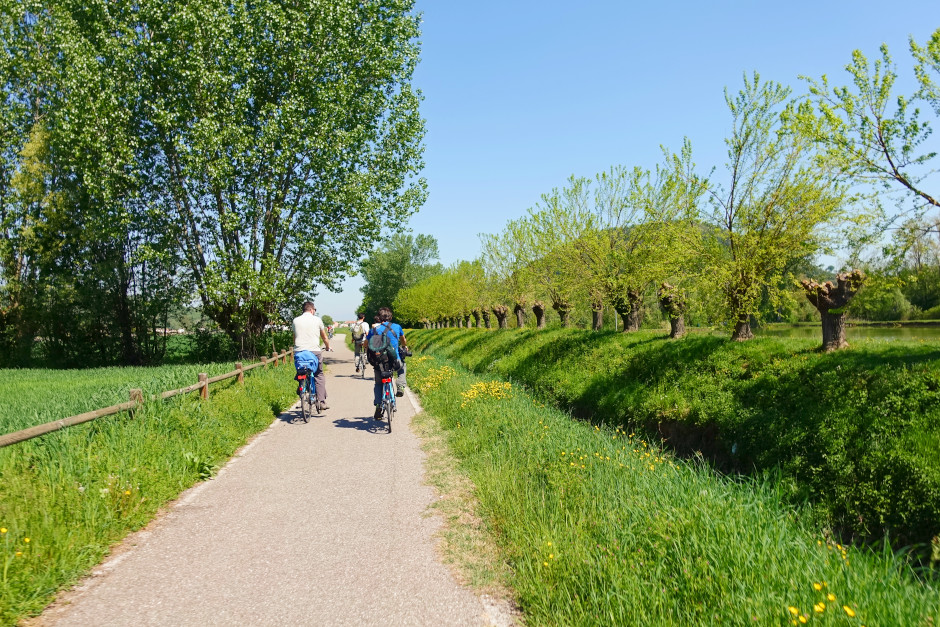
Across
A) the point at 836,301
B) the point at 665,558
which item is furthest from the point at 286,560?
the point at 836,301

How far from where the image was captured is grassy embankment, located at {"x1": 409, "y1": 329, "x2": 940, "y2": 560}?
18.4 feet

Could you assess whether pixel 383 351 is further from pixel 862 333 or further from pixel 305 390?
pixel 862 333

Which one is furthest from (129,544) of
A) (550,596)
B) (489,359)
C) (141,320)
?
(141,320)

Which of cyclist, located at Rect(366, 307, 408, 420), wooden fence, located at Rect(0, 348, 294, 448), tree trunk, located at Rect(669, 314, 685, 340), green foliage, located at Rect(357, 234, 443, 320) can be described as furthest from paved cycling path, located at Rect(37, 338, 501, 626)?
green foliage, located at Rect(357, 234, 443, 320)

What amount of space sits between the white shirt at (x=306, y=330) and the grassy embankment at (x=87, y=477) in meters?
1.94

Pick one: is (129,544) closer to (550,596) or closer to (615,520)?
(550,596)

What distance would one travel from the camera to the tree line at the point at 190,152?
1625cm

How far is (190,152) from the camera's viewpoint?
53.1ft

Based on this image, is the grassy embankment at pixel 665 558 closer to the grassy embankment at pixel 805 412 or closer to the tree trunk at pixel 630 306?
the grassy embankment at pixel 805 412

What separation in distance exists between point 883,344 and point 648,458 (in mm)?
5067

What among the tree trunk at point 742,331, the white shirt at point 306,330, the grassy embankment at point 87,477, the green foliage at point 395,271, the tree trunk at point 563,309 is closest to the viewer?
the grassy embankment at point 87,477

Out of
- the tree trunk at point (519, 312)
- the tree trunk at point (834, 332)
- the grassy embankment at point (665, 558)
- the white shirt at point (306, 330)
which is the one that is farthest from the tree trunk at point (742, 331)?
the tree trunk at point (519, 312)

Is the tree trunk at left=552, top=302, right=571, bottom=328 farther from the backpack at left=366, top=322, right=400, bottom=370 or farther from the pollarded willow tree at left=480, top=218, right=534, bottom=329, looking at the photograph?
the backpack at left=366, top=322, right=400, bottom=370

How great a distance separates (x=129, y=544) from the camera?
435 centimetres
